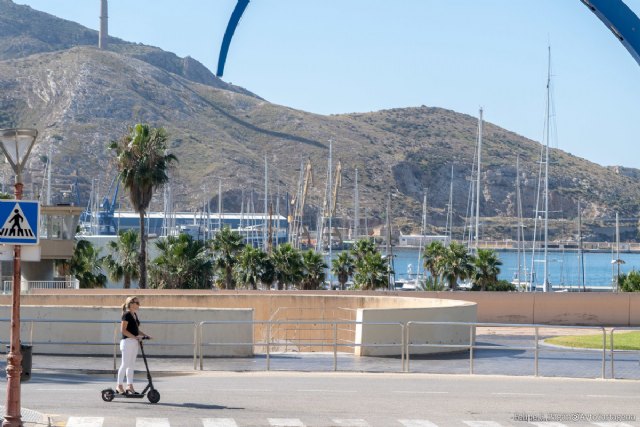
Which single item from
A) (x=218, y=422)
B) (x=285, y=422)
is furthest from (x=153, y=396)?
(x=285, y=422)

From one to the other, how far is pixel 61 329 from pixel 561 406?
1303 centimetres

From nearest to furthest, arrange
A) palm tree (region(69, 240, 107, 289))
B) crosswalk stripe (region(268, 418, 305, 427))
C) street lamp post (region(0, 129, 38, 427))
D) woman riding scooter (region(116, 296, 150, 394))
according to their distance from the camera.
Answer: street lamp post (region(0, 129, 38, 427)) → crosswalk stripe (region(268, 418, 305, 427)) → woman riding scooter (region(116, 296, 150, 394)) → palm tree (region(69, 240, 107, 289))

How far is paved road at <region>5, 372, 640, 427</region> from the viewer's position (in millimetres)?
15633

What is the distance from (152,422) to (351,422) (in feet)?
8.23

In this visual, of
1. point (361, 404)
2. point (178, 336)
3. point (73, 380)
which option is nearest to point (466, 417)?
point (361, 404)

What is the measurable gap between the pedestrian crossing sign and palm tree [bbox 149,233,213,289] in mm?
41407

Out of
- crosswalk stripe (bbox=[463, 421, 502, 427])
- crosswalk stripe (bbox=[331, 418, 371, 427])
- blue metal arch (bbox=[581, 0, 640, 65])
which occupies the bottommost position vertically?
crosswalk stripe (bbox=[331, 418, 371, 427])

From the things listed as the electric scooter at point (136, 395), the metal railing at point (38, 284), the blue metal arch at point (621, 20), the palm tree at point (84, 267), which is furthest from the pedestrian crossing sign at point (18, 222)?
the palm tree at point (84, 267)

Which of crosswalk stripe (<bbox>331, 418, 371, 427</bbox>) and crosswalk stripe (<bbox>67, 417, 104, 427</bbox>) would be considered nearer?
crosswalk stripe (<bbox>67, 417, 104, 427</bbox>)

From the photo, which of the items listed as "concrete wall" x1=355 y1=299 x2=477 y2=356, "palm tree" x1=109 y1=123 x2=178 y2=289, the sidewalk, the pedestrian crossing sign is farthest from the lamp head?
"palm tree" x1=109 y1=123 x2=178 y2=289

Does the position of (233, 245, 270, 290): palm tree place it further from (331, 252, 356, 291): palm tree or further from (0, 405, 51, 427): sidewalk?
(0, 405, 51, 427): sidewalk

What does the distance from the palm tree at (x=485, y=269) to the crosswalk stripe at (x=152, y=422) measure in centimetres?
4972

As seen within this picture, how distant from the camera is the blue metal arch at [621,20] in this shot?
338 inches

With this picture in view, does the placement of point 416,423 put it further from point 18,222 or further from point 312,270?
point 312,270
